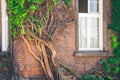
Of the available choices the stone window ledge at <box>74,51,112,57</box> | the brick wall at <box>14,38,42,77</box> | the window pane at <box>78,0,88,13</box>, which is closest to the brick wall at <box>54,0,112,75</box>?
the stone window ledge at <box>74,51,112,57</box>

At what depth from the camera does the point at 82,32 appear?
9812 mm

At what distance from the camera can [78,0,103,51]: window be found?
32.1 feet

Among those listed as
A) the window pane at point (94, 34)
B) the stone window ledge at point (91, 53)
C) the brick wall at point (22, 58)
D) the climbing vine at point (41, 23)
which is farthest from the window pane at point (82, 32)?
the brick wall at point (22, 58)

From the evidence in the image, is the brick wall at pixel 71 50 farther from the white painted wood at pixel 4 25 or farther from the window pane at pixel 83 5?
the white painted wood at pixel 4 25

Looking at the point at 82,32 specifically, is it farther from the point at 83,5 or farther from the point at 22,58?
the point at 22,58

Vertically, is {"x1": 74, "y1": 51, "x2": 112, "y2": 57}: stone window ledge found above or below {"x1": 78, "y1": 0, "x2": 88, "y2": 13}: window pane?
below

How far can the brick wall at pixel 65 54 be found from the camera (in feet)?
29.3

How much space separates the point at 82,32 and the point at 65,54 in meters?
1.00

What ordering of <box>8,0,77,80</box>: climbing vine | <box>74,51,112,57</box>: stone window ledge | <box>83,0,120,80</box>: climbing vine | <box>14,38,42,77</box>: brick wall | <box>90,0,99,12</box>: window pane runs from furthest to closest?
<box>90,0,99,12</box>: window pane < <box>83,0,120,80</box>: climbing vine < <box>74,51,112,57</box>: stone window ledge < <box>14,38,42,77</box>: brick wall < <box>8,0,77,80</box>: climbing vine

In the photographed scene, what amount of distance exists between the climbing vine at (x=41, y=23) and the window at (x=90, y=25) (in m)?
0.74

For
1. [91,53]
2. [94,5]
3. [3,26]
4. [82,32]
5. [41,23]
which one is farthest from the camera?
[94,5]

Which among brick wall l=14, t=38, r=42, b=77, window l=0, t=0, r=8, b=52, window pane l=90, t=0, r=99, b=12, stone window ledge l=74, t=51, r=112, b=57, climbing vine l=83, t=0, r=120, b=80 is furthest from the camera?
window pane l=90, t=0, r=99, b=12

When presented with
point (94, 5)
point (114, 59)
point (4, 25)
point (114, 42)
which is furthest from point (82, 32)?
point (4, 25)

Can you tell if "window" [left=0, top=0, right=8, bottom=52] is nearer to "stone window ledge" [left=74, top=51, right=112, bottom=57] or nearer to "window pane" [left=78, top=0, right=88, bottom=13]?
"stone window ledge" [left=74, top=51, right=112, bottom=57]
